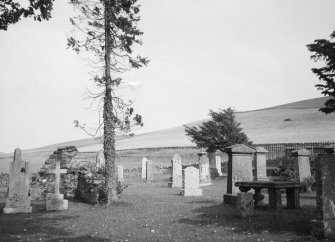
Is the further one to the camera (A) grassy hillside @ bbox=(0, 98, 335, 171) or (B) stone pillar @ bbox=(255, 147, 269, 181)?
(A) grassy hillside @ bbox=(0, 98, 335, 171)

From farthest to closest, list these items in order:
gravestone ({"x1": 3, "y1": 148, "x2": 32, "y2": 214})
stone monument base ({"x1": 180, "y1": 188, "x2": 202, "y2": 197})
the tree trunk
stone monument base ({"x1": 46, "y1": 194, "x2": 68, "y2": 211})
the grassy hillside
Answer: the grassy hillside → stone monument base ({"x1": 180, "y1": 188, "x2": 202, "y2": 197}) → the tree trunk → stone monument base ({"x1": 46, "y1": 194, "x2": 68, "y2": 211}) → gravestone ({"x1": 3, "y1": 148, "x2": 32, "y2": 214})

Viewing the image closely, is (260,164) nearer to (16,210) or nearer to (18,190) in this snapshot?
(18,190)

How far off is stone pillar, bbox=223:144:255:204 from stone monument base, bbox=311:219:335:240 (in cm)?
579

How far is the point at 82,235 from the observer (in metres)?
7.36

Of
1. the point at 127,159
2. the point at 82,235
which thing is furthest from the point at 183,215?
the point at 127,159

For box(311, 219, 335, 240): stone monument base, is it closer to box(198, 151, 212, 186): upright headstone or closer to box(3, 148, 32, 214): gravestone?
box(3, 148, 32, 214): gravestone

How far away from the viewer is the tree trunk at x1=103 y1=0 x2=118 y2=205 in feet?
43.4

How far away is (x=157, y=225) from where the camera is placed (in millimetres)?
8406

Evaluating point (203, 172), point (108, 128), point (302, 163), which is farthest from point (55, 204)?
point (203, 172)

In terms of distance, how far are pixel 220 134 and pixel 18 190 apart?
2392cm

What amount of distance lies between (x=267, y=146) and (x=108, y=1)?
1181 inches

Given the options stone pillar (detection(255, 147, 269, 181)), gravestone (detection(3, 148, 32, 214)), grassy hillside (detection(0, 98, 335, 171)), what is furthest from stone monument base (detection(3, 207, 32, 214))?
grassy hillside (detection(0, 98, 335, 171))

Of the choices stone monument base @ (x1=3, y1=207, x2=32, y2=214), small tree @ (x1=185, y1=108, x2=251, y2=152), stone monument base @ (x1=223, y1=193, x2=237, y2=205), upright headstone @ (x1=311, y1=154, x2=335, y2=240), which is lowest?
stone monument base @ (x1=3, y1=207, x2=32, y2=214)

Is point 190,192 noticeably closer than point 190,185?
Yes
